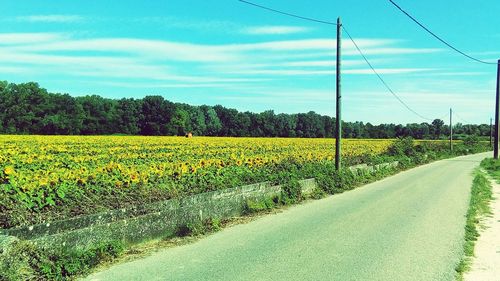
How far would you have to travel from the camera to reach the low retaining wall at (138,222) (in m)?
5.89

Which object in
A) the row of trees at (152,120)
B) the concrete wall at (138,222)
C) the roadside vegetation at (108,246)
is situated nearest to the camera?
the roadside vegetation at (108,246)

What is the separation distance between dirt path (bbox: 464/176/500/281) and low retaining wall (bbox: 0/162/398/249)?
194 inches

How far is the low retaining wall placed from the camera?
232 inches

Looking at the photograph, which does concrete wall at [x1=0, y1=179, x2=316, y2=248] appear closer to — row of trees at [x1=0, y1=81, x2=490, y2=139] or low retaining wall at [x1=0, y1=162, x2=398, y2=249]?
low retaining wall at [x1=0, y1=162, x2=398, y2=249]

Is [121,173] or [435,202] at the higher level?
[121,173]

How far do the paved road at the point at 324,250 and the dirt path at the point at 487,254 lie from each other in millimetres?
292

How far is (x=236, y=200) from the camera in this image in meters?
10.5

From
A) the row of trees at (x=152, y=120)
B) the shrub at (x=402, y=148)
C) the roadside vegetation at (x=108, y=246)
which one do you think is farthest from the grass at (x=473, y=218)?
the row of trees at (x=152, y=120)

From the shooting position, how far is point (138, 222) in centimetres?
739

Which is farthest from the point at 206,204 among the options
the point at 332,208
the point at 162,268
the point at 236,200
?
the point at 332,208

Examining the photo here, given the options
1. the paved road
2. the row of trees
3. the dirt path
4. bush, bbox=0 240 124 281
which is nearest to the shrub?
the paved road

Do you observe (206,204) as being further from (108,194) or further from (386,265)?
(386,265)

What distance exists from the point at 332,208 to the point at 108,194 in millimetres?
6160

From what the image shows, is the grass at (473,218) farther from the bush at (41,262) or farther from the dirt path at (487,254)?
the bush at (41,262)
